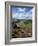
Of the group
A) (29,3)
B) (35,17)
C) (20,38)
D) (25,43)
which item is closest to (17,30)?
(20,38)

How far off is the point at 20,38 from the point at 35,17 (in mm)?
377

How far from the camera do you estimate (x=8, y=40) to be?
50.5 inches

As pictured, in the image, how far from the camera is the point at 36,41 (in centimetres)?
136

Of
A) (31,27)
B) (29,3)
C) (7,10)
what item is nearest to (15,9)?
(7,10)

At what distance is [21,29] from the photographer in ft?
4.35

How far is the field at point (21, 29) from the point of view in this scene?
130 centimetres

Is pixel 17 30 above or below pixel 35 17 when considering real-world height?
below

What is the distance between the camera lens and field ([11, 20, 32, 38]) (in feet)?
4.28

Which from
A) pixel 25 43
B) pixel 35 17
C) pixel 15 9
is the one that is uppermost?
pixel 15 9

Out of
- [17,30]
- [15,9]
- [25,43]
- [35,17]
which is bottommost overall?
[25,43]
